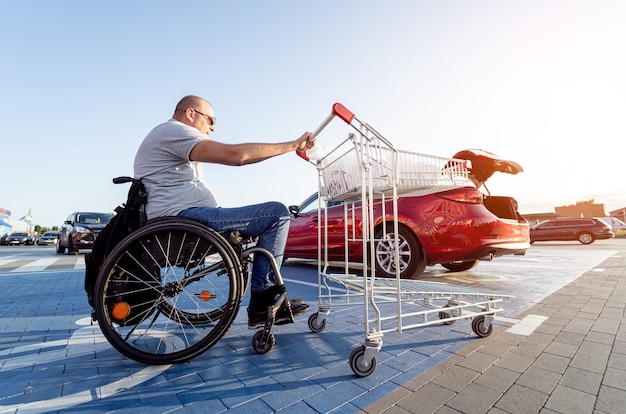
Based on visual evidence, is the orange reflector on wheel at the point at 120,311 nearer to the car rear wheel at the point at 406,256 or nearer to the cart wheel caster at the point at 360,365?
the cart wheel caster at the point at 360,365

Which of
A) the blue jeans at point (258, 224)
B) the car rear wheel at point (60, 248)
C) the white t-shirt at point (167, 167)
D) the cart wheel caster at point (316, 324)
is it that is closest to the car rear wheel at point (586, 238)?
the cart wheel caster at point (316, 324)

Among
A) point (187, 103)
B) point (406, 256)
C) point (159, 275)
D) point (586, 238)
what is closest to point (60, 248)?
point (406, 256)

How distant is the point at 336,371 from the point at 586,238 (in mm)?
21455

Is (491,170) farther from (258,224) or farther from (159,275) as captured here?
(159,275)

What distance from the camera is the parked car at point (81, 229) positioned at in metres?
10.5

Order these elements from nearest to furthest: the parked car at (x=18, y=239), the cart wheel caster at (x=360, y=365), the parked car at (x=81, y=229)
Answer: the cart wheel caster at (x=360, y=365), the parked car at (x=81, y=229), the parked car at (x=18, y=239)

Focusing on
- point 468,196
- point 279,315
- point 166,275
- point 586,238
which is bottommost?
point 279,315

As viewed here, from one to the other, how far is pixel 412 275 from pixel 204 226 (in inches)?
144

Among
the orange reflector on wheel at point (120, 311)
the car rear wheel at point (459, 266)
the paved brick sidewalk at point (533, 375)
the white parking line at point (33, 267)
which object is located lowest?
the paved brick sidewalk at point (533, 375)

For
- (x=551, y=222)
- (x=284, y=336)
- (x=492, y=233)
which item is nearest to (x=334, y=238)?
(x=492, y=233)

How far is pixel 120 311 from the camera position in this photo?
1829mm

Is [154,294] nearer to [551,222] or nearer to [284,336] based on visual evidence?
[284,336]

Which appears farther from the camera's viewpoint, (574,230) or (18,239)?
(18,239)

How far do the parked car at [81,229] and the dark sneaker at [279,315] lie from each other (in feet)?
33.2
